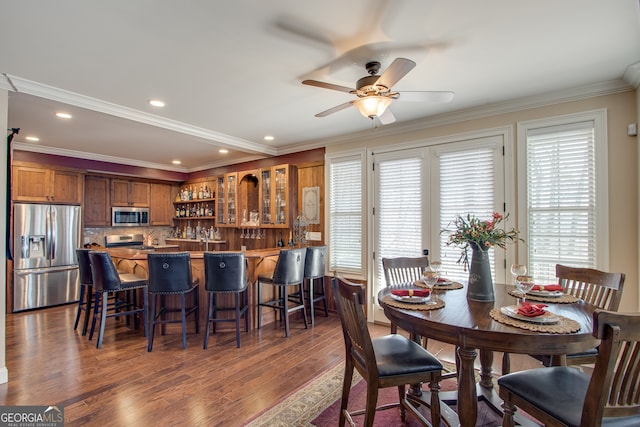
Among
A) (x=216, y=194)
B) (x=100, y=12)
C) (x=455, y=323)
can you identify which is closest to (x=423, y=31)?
(x=455, y=323)

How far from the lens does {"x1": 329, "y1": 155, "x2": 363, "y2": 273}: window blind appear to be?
4.45m

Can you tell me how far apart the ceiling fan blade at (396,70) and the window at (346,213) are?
7.29ft

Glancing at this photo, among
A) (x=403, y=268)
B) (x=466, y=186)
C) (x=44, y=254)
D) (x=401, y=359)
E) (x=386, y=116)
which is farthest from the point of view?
(x=44, y=254)

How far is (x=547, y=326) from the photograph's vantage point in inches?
62.0

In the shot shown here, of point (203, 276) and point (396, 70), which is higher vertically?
point (396, 70)

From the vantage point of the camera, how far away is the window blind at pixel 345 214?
14.6 ft

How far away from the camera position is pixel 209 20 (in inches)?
75.4

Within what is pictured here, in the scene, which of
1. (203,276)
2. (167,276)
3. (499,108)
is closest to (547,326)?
(499,108)

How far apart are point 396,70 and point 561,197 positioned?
2.18 meters

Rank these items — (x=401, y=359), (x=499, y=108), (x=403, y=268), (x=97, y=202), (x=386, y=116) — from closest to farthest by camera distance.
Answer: (x=401, y=359) → (x=386, y=116) → (x=403, y=268) → (x=499, y=108) → (x=97, y=202)

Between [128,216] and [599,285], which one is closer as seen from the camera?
[599,285]

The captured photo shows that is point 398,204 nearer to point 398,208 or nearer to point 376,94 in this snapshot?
point 398,208

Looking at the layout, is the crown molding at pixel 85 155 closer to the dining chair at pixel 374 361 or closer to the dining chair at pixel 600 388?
the dining chair at pixel 374 361

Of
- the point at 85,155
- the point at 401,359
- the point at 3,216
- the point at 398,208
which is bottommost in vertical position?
the point at 401,359
